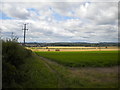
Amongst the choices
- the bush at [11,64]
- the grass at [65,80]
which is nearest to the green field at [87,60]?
the grass at [65,80]

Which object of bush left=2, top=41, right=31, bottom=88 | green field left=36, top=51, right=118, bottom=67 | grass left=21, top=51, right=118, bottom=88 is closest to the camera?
bush left=2, top=41, right=31, bottom=88

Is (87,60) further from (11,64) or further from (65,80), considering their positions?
(11,64)

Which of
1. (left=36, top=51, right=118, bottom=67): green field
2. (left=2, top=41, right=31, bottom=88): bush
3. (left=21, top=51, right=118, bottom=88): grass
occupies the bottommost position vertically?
(left=36, top=51, right=118, bottom=67): green field

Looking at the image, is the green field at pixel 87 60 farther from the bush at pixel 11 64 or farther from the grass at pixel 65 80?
the bush at pixel 11 64

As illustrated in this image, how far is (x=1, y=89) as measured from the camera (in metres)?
7.26

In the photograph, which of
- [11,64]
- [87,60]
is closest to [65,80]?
[11,64]

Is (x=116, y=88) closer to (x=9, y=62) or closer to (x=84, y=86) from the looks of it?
(x=84, y=86)

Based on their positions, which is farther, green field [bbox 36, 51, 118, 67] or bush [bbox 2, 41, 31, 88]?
green field [bbox 36, 51, 118, 67]

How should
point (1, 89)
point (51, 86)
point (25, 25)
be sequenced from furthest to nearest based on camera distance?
point (25, 25) → point (51, 86) → point (1, 89)

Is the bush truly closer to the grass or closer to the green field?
the grass

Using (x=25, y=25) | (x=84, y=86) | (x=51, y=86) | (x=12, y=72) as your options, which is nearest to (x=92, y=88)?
(x=84, y=86)

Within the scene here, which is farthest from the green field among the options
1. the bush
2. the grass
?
the bush

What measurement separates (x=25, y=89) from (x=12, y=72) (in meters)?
1.29

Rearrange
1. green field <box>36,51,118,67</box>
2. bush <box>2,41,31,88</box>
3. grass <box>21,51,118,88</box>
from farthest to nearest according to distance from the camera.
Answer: green field <box>36,51,118,67</box>, grass <box>21,51,118,88</box>, bush <box>2,41,31,88</box>
